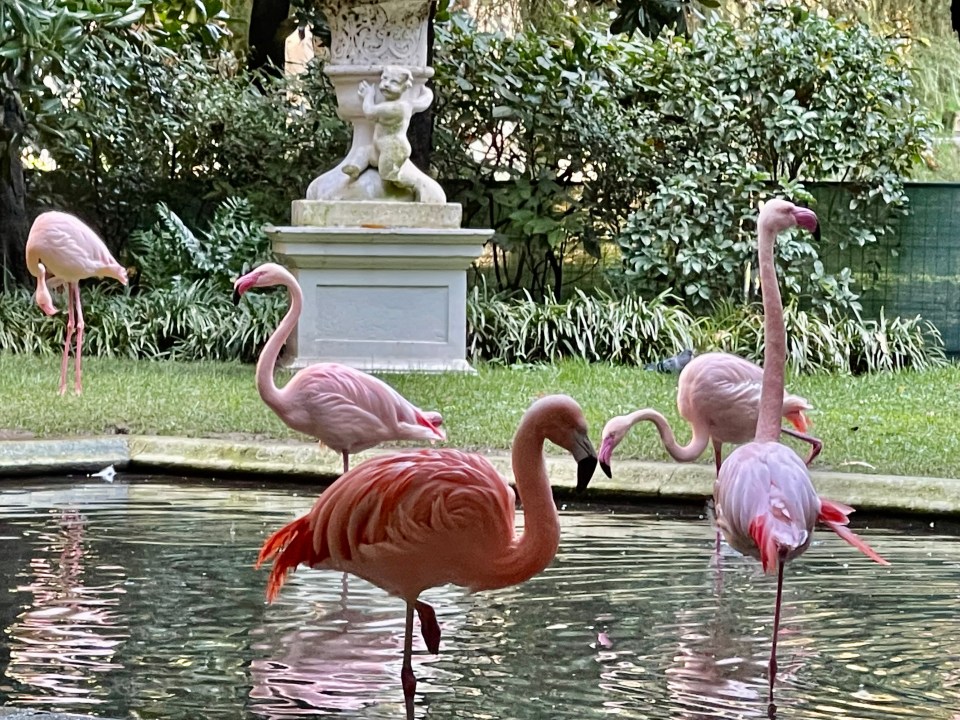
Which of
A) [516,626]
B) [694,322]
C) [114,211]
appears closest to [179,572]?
[516,626]

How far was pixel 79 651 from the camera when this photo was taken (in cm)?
430

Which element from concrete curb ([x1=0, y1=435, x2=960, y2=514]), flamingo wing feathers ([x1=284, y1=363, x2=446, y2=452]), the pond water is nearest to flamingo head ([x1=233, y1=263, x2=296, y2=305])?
flamingo wing feathers ([x1=284, y1=363, x2=446, y2=452])

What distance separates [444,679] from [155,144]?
406 inches

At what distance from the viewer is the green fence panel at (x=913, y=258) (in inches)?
492

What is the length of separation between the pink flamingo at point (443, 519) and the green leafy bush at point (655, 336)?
721 cm

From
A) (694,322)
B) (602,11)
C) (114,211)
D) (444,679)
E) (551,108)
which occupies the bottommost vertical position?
(444,679)

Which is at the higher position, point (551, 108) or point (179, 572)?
point (551, 108)

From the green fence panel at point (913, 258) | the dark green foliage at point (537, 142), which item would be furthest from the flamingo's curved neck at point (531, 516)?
the green fence panel at point (913, 258)

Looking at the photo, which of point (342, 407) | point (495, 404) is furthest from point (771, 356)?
point (495, 404)

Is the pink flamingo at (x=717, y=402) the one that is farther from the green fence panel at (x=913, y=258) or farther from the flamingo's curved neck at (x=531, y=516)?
the green fence panel at (x=913, y=258)

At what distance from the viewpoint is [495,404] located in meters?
8.85

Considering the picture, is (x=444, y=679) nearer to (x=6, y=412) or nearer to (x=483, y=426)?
(x=483, y=426)

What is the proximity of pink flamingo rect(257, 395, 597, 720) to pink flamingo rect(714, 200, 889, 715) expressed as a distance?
0.67 metres

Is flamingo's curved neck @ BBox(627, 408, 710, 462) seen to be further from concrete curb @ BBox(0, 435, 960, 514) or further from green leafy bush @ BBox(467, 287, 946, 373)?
green leafy bush @ BBox(467, 287, 946, 373)
